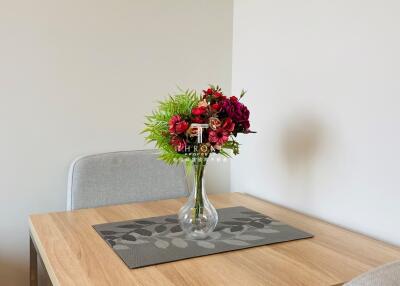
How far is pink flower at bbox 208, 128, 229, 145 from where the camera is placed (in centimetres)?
124

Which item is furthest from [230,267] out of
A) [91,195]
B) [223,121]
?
[91,195]

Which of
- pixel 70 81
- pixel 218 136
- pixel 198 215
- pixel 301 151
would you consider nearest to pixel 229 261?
pixel 198 215

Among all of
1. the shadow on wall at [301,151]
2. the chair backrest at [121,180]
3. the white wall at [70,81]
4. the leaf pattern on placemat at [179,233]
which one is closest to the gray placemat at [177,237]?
the leaf pattern on placemat at [179,233]

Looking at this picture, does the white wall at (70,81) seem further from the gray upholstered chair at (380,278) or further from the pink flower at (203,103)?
the gray upholstered chair at (380,278)

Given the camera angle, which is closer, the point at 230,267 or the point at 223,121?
the point at 230,267

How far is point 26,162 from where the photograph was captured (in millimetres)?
1795

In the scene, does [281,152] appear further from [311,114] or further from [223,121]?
[223,121]

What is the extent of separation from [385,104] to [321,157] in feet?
1.12

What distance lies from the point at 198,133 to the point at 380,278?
0.67 m

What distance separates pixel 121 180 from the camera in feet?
6.15

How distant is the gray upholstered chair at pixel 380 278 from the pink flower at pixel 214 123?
2.08 ft

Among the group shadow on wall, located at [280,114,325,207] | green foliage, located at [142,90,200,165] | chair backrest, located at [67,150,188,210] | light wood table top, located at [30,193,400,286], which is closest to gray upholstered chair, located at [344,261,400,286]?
light wood table top, located at [30,193,400,286]

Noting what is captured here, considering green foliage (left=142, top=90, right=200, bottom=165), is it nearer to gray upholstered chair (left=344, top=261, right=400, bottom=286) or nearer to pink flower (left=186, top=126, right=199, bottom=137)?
pink flower (left=186, top=126, right=199, bottom=137)

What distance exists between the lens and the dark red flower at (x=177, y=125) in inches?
48.7
